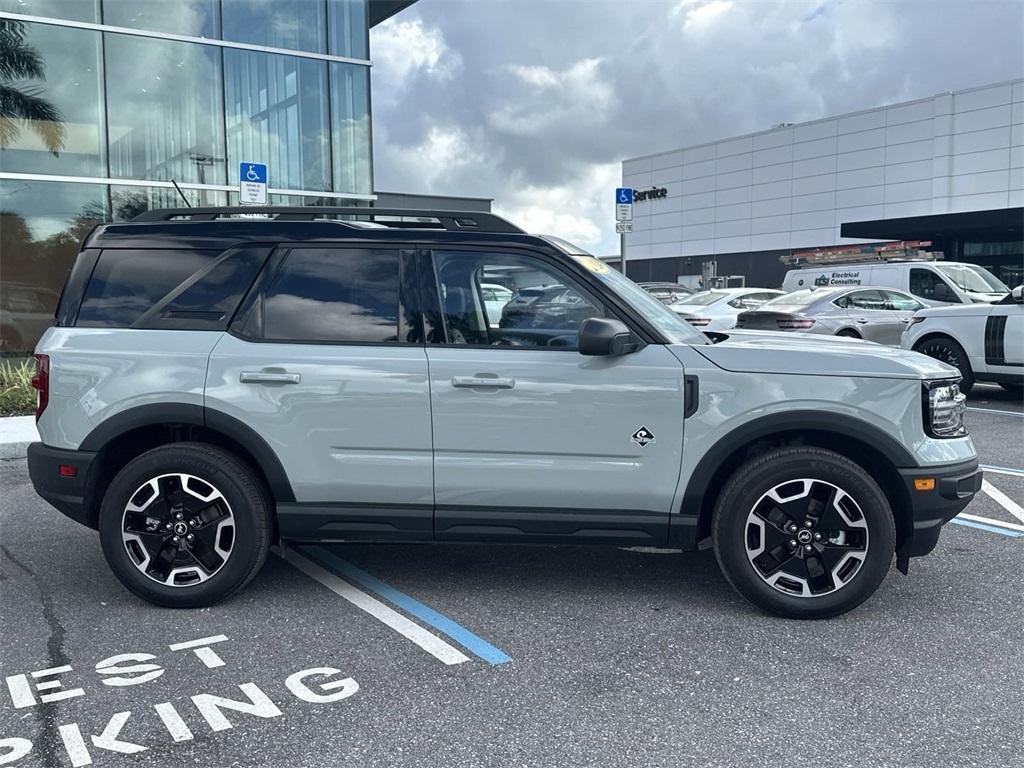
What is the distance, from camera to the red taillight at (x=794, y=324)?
1374 cm

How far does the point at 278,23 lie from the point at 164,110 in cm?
289

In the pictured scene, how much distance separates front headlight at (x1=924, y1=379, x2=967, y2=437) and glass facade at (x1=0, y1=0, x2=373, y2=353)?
1439 centimetres

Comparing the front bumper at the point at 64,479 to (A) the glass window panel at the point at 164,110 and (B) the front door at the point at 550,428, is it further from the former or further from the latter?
(A) the glass window panel at the point at 164,110

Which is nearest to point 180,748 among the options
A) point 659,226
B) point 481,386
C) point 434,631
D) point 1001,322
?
point 434,631

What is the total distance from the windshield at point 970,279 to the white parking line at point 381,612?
47.1ft

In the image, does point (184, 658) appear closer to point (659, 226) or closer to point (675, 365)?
point (675, 365)

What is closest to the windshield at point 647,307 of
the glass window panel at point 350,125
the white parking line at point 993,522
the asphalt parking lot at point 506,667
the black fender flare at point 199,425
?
the asphalt parking lot at point 506,667

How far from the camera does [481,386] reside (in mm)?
4055

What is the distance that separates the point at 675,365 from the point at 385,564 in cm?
203

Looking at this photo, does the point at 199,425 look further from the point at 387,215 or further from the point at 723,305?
the point at 723,305

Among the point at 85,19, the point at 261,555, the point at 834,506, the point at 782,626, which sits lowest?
the point at 782,626

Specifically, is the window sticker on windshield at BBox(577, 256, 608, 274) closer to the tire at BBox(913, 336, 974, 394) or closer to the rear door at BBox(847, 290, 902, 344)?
the tire at BBox(913, 336, 974, 394)

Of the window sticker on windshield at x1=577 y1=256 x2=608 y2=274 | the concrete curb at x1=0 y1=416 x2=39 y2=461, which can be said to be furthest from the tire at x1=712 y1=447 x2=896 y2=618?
the concrete curb at x1=0 y1=416 x2=39 y2=461

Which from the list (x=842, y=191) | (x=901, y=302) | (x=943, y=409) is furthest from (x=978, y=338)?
(x=842, y=191)
